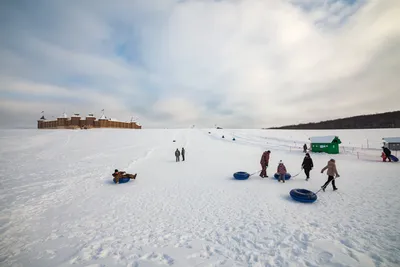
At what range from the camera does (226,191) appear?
1081cm

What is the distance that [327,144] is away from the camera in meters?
27.2

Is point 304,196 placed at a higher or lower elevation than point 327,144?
lower

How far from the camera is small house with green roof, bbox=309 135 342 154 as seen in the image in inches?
1037

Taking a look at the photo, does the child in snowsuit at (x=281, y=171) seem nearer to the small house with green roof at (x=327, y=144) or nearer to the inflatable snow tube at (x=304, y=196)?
the inflatable snow tube at (x=304, y=196)

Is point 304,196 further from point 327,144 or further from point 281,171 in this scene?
point 327,144

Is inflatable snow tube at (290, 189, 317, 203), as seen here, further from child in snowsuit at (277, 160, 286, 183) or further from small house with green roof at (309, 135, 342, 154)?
small house with green roof at (309, 135, 342, 154)

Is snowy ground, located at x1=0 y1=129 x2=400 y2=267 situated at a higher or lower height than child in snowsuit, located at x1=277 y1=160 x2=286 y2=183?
lower

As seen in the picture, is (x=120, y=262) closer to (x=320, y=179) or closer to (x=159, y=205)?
(x=159, y=205)

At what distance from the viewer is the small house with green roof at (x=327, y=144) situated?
2633 cm

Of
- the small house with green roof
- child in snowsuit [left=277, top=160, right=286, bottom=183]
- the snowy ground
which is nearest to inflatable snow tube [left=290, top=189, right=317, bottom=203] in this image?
the snowy ground

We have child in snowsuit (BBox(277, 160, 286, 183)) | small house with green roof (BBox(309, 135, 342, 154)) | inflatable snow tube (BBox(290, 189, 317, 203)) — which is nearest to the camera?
inflatable snow tube (BBox(290, 189, 317, 203))

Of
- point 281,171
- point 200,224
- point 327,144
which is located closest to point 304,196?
point 281,171

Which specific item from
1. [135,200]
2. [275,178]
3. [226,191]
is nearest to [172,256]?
[135,200]

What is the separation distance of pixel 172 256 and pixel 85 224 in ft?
14.7
